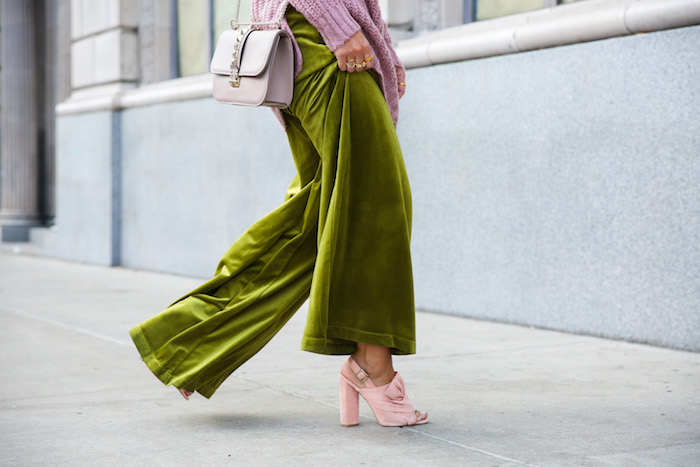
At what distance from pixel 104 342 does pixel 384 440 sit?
8.11 feet

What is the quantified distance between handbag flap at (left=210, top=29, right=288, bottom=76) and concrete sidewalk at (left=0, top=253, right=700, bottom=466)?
114 cm

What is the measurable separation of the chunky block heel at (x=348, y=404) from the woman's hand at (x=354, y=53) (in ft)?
3.20

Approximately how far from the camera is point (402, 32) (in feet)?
22.0

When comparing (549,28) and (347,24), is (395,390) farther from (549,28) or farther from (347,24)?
(549,28)

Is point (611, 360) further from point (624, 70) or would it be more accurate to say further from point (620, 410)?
point (624, 70)

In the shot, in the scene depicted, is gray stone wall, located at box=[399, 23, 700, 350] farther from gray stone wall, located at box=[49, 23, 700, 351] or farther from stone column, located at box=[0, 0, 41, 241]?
stone column, located at box=[0, 0, 41, 241]

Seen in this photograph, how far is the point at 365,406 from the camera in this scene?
3.52 meters

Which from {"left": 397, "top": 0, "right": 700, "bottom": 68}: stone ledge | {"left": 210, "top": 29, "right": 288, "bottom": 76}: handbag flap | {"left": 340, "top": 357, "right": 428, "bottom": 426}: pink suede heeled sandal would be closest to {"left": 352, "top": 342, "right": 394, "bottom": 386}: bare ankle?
{"left": 340, "top": 357, "right": 428, "bottom": 426}: pink suede heeled sandal

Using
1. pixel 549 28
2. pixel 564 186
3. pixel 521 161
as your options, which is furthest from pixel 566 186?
pixel 549 28

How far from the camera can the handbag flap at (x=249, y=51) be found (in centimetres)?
297

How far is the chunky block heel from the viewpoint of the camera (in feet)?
10.3

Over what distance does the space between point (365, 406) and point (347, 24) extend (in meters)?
1.36

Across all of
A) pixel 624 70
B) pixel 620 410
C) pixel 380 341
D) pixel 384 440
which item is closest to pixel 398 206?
pixel 380 341

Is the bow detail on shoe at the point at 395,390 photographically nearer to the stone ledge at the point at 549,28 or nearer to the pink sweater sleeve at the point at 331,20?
the pink sweater sleeve at the point at 331,20
